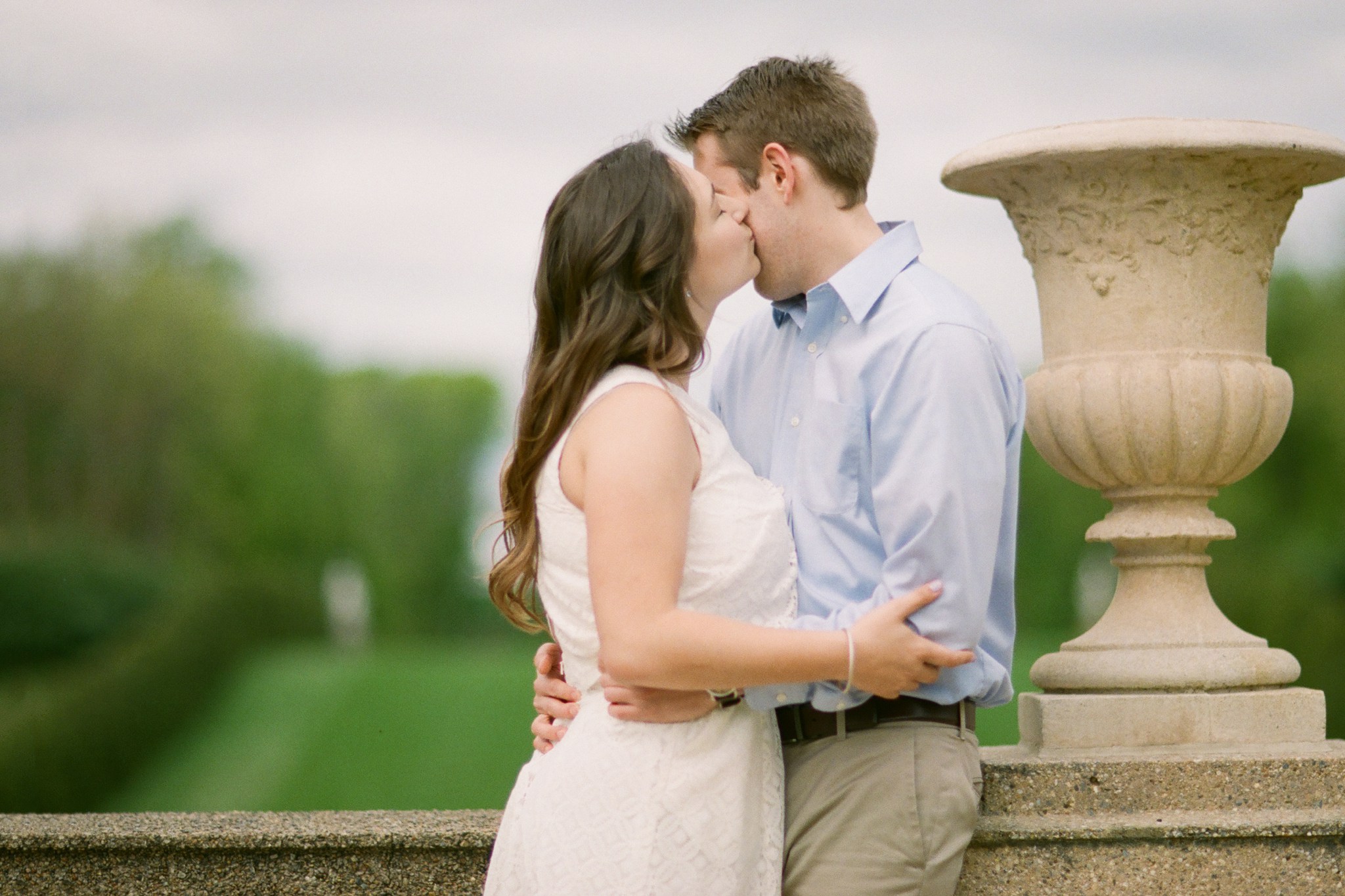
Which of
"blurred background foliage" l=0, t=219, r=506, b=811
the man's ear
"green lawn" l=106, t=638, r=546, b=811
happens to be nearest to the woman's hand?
the man's ear

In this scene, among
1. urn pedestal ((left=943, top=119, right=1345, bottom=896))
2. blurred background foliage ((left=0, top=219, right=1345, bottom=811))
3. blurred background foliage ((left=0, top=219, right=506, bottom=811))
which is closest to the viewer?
urn pedestal ((left=943, top=119, right=1345, bottom=896))

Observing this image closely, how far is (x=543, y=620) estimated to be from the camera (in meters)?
2.69

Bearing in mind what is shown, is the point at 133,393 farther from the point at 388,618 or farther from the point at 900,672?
the point at 900,672

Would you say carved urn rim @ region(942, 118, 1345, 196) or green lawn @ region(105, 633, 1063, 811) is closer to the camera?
carved urn rim @ region(942, 118, 1345, 196)

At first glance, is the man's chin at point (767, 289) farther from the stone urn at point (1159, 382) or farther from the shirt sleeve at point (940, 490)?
the stone urn at point (1159, 382)

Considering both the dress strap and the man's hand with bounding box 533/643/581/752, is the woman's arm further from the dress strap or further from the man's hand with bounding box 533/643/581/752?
the man's hand with bounding box 533/643/581/752

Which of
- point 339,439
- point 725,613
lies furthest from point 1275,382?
point 339,439

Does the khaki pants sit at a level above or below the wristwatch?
below

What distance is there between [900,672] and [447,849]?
1.29 m

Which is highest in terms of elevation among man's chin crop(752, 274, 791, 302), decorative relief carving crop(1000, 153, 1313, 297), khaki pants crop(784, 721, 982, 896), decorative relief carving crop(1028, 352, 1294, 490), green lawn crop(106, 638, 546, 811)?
decorative relief carving crop(1000, 153, 1313, 297)

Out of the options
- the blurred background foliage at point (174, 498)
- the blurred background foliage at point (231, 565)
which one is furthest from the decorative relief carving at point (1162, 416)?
the blurred background foliage at point (174, 498)

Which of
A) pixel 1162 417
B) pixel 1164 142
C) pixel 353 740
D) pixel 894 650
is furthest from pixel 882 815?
pixel 353 740

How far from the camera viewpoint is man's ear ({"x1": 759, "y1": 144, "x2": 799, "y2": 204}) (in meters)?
2.74

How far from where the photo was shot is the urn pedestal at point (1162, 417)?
315 centimetres
